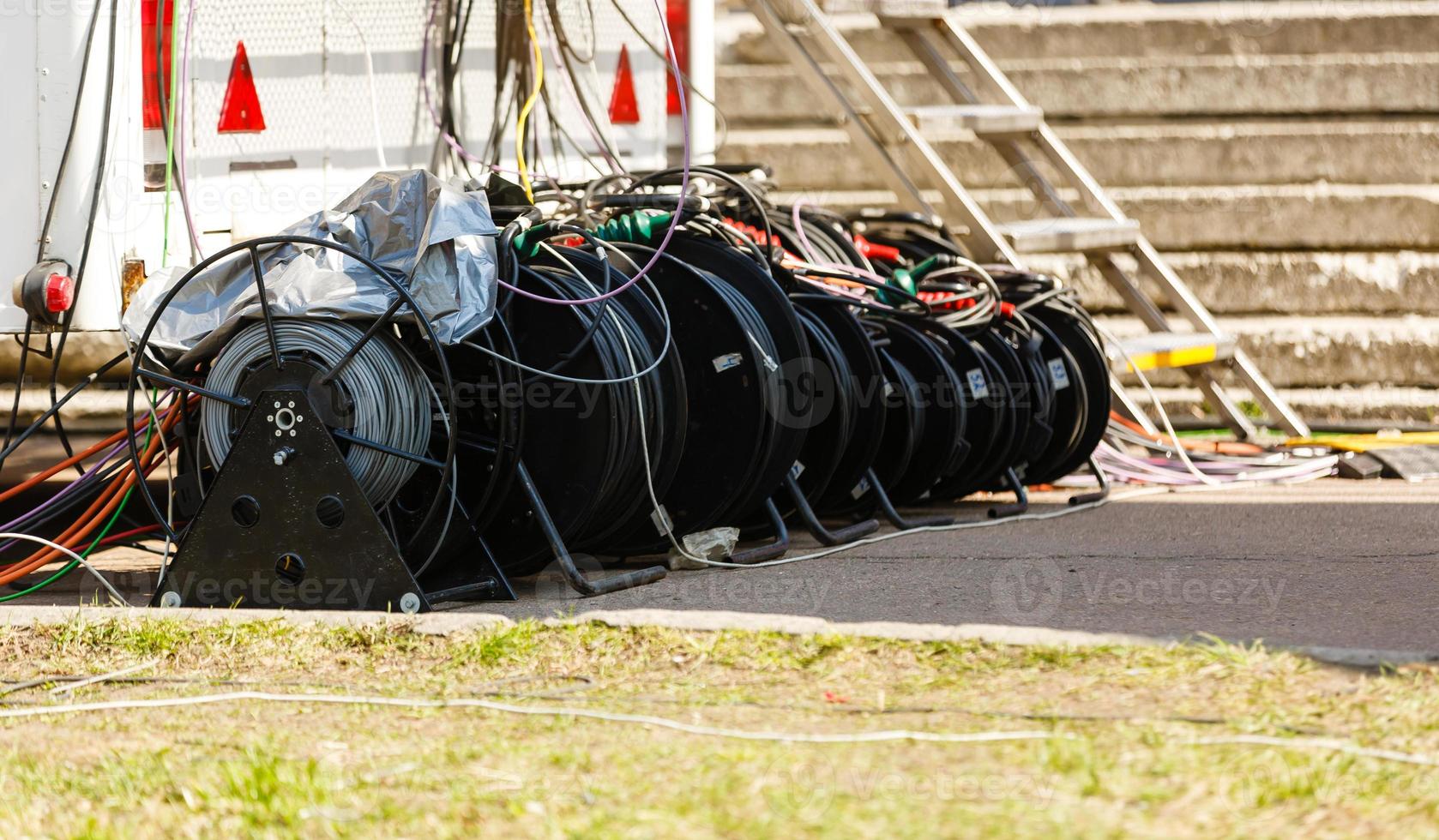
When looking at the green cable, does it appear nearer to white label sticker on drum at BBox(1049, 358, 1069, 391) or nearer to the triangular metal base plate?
the triangular metal base plate

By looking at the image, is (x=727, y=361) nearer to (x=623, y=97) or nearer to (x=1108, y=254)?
(x=623, y=97)

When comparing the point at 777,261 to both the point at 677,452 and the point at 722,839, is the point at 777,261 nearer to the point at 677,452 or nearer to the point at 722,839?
the point at 677,452

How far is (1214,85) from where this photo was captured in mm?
9633

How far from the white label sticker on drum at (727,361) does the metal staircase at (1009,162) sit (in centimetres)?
247

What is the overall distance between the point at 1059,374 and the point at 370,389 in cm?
331

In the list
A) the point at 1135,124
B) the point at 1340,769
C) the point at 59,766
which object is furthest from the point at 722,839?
the point at 1135,124

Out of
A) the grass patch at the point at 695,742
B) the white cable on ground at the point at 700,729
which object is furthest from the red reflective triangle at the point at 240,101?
the white cable on ground at the point at 700,729

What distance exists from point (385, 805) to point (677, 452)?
99.9 inches

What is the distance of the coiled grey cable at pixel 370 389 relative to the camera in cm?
470

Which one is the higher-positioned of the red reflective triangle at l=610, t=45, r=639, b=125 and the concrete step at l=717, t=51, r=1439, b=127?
the concrete step at l=717, t=51, r=1439, b=127

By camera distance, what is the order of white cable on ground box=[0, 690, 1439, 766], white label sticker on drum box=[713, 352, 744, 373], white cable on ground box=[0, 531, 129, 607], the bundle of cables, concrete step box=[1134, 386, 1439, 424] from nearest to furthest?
Result: white cable on ground box=[0, 690, 1439, 766] → white cable on ground box=[0, 531, 129, 607] → the bundle of cables → white label sticker on drum box=[713, 352, 744, 373] → concrete step box=[1134, 386, 1439, 424]

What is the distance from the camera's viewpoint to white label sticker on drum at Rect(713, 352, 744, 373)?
5473mm

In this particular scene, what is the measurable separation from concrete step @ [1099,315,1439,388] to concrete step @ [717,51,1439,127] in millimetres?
1253

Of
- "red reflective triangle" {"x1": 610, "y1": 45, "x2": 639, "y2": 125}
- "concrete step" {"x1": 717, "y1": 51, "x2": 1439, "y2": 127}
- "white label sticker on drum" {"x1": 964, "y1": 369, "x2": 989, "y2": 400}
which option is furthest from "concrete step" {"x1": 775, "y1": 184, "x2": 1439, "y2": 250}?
"white label sticker on drum" {"x1": 964, "y1": 369, "x2": 989, "y2": 400}
